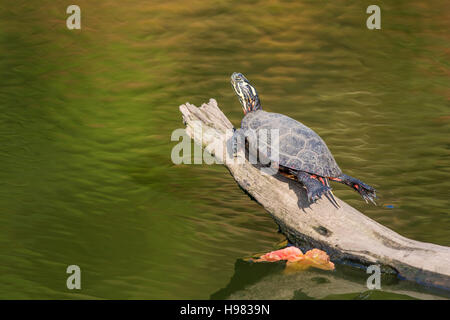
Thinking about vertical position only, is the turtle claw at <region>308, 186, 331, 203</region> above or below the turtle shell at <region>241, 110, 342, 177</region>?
below

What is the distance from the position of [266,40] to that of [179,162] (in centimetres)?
605

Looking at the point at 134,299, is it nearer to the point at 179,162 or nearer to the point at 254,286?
the point at 254,286

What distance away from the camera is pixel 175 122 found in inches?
351

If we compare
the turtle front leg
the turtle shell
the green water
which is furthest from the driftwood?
the green water

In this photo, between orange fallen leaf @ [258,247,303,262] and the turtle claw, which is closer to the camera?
the turtle claw

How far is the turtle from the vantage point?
5137 mm

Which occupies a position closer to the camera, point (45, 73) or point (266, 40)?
point (45, 73)

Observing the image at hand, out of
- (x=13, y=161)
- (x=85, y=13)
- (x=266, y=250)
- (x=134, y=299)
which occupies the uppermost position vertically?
(x=85, y=13)

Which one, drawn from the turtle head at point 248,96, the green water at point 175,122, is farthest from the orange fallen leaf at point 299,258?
the turtle head at point 248,96

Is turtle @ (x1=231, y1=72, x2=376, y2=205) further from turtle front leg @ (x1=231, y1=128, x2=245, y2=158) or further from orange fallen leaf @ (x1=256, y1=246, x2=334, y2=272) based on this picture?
orange fallen leaf @ (x1=256, y1=246, x2=334, y2=272)

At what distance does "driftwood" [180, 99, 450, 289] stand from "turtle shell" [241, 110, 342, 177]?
0.59ft

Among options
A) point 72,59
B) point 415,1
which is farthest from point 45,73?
point 415,1

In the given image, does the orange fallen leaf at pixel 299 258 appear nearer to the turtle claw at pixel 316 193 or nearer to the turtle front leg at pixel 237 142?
the turtle claw at pixel 316 193

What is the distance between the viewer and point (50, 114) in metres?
9.05
